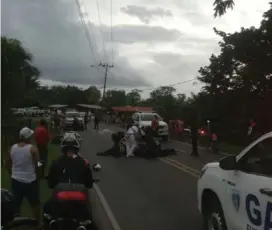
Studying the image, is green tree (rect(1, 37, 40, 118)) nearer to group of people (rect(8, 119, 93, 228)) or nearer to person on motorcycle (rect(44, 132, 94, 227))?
group of people (rect(8, 119, 93, 228))

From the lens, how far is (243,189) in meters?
5.42

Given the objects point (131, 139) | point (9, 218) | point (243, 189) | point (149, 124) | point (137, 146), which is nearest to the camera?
point (9, 218)

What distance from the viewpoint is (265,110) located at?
96.2 ft

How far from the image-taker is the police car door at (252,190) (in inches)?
194

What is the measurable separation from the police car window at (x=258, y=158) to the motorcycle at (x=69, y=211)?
5.85 ft

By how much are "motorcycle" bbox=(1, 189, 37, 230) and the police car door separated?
2.17 metres

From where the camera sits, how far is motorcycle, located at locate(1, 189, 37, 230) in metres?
4.25

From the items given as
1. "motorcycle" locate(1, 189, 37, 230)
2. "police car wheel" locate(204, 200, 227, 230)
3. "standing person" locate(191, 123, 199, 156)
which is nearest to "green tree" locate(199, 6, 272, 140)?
"standing person" locate(191, 123, 199, 156)

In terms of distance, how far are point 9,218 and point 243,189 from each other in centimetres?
243

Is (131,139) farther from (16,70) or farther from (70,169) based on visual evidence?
(16,70)

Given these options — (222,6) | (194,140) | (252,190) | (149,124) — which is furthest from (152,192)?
(149,124)

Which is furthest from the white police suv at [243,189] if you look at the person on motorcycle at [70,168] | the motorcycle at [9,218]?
the motorcycle at [9,218]

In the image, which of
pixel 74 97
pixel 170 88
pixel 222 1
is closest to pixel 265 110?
pixel 222 1

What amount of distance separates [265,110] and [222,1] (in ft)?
62.9
